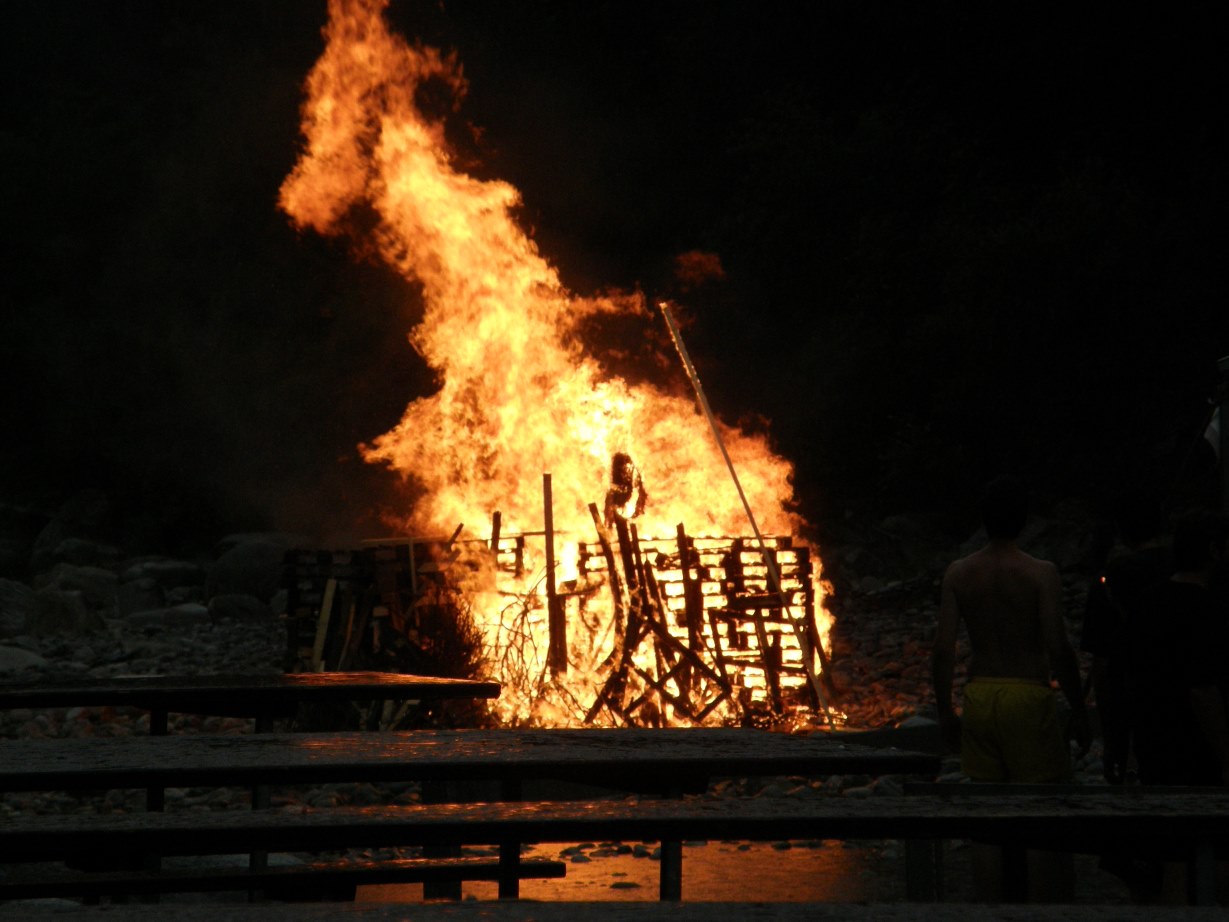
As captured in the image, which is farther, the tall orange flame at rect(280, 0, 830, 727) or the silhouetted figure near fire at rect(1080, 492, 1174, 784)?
the tall orange flame at rect(280, 0, 830, 727)

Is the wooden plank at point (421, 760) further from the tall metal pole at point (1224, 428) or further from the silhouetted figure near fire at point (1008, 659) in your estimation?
the tall metal pole at point (1224, 428)

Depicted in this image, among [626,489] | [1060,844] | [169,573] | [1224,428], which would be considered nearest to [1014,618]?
[1060,844]

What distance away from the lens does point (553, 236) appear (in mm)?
28938

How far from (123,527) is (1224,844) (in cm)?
3567

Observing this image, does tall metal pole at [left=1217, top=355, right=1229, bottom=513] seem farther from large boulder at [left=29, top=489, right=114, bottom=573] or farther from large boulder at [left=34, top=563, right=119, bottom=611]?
large boulder at [left=29, top=489, right=114, bottom=573]

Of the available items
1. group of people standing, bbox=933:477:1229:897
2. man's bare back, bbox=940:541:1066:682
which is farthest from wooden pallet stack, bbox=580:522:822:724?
man's bare back, bbox=940:541:1066:682

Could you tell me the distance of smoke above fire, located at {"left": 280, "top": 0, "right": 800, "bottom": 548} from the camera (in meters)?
13.8

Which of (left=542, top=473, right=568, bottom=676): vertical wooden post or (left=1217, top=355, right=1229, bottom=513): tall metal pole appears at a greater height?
(left=1217, top=355, right=1229, bottom=513): tall metal pole

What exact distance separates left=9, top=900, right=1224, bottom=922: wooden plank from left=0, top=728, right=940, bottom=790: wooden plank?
130cm

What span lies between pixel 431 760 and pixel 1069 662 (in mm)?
2330

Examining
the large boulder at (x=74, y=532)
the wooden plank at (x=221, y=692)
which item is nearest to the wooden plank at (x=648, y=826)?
the wooden plank at (x=221, y=692)

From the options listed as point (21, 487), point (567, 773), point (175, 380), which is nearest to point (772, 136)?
point (175, 380)

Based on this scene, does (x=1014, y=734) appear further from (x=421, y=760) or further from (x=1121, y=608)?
(x=421, y=760)

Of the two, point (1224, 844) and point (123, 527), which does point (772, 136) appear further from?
point (1224, 844)
